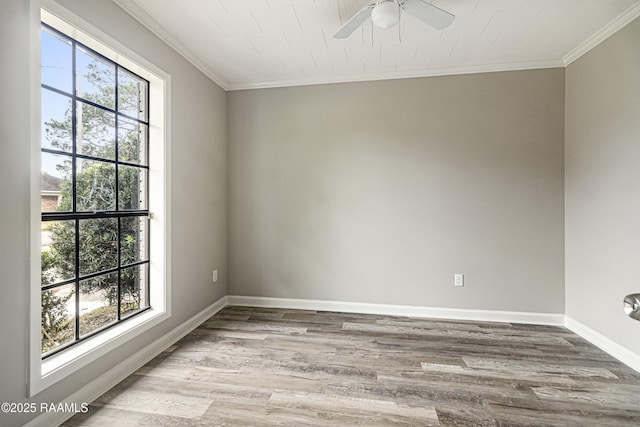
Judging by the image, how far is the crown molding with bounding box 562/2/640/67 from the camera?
6.87 ft

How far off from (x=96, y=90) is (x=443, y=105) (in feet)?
9.85

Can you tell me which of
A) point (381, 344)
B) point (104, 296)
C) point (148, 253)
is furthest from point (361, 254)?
point (104, 296)

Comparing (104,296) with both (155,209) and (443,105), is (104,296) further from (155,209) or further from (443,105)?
(443,105)

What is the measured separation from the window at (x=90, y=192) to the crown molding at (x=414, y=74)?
1.33 m

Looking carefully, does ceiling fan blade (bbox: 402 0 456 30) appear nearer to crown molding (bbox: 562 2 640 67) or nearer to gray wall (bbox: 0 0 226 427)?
crown molding (bbox: 562 2 640 67)

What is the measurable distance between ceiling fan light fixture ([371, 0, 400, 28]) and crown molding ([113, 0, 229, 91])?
5.40 feet

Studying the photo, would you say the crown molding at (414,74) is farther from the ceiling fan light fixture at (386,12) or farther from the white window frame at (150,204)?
the ceiling fan light fixture at (386,12)

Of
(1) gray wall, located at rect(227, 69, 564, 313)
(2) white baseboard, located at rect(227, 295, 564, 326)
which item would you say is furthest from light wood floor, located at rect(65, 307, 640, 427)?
(1) gray wall, located at rect(227, 69, 564, 313)

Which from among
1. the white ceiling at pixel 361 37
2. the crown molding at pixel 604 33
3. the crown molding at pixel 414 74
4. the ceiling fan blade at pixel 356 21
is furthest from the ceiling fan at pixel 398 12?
the crown molding at pixel 604 33

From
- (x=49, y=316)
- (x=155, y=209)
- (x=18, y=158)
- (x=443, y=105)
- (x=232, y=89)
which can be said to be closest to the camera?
(x=18, y=158)

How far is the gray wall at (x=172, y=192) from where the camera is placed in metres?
1.34

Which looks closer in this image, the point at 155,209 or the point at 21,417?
the point at 21,417

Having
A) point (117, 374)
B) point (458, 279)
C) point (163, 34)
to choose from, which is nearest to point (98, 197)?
point (117, 374)

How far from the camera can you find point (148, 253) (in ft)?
7.95
